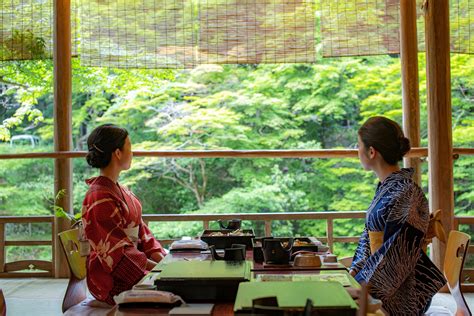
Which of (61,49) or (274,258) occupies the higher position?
(61,49)

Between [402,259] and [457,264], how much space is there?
440 millimetres

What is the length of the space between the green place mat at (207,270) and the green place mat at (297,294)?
0.14 metres

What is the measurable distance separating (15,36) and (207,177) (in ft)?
13.3

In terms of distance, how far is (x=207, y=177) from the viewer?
29.6ft

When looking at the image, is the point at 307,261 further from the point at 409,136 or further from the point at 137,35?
the point at 137,35

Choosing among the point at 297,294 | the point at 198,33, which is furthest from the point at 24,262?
the point at 297,294

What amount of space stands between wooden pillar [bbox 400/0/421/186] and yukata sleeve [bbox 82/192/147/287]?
9.47 feet

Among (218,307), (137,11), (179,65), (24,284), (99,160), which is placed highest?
(137,11)

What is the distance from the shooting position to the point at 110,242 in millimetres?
2699

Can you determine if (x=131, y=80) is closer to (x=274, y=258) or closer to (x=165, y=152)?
(x=165, y=152)

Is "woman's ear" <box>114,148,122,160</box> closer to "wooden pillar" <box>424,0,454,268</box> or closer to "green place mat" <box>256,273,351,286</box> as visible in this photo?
"green place mat" <box>256,273,351,286</box>

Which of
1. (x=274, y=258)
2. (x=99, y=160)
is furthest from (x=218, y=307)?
(x=99, y=160)

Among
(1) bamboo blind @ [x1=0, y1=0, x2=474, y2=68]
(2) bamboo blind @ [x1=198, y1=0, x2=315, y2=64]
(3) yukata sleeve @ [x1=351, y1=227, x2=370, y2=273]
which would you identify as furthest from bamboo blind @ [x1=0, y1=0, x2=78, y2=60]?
(3) yukata sleeve @ [x1=351, y1=227, x2=370, y2=273]

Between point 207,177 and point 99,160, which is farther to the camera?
point 207,177
